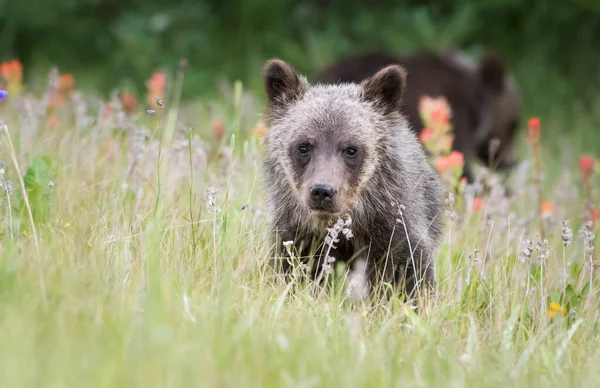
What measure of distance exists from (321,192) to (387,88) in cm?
101

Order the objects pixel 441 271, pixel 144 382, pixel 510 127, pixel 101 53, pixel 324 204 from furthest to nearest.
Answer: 1. pixel 101 53
2. pixel 510 127
3. pixel 441 271
4. pixel 324 204
5. pixel 144 382

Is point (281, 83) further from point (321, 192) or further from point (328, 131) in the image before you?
point (321, 192)

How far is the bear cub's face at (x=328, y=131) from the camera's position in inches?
192

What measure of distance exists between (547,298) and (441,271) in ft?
2.19

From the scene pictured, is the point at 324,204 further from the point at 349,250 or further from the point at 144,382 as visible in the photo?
the point at 144,382

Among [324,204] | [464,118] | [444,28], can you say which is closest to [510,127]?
[464,118]

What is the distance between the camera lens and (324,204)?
476cm

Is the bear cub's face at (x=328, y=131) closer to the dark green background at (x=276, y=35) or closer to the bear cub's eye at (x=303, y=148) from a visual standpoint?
the bear cub's eye at (x=303, y=148)

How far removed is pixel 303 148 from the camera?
515 centimetres

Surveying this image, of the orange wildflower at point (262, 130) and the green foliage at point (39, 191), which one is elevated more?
the orange wildflower at point (262, 130)

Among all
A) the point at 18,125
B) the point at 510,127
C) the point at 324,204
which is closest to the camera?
the point at 324,204

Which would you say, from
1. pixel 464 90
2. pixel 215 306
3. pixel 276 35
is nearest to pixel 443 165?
pixel 215 306

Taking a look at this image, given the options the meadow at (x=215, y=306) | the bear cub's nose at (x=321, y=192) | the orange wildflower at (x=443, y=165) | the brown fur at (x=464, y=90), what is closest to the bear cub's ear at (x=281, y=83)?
the meadow at (x=215, y=306)

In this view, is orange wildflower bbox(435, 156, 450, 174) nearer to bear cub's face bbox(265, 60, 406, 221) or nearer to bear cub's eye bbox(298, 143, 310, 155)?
bear cub's face bbox(265, 60, 406, 221)
